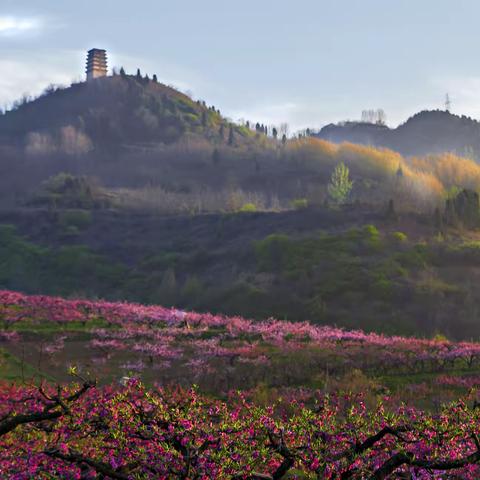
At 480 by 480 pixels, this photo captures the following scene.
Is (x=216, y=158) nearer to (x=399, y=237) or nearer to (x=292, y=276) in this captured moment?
(x=399, y=237)

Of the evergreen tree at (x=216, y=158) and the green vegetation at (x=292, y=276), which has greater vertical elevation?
the evergreen tree at (x=216, y=158)

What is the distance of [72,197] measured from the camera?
127312mm

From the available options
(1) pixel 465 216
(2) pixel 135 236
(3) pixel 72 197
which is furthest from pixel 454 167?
(3) pixel 72 197

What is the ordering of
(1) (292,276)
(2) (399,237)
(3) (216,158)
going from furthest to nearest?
(3) (216,158) → (2) (399,237) → (1) (292,276)

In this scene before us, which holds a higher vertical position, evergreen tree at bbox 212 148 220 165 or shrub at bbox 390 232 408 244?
evergreen tree at bbox 212 148 220 165

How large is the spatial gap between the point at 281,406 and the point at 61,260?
68.1 meters

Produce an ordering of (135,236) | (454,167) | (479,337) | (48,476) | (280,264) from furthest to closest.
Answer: (454,167) → (135,236) → (280,264) → (479,337) → (48,476)

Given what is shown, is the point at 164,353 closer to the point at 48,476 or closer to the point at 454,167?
the point at 48,476

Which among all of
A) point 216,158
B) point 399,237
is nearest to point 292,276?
point 399,237

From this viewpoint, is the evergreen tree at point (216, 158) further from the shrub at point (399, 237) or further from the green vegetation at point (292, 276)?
the shrub at point (399, 237)

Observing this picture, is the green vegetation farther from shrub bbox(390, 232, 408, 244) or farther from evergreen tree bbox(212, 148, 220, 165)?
evergreen tree bbox(212, 148, 220, 165)

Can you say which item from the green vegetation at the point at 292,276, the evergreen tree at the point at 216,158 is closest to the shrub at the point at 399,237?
the green vegetation at the point at 292,276

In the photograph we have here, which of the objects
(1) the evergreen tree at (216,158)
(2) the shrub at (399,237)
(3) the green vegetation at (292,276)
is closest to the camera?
(3) the green vegetation at (292,276)

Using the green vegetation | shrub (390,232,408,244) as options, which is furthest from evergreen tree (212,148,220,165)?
shrub (390,232,408,244)
